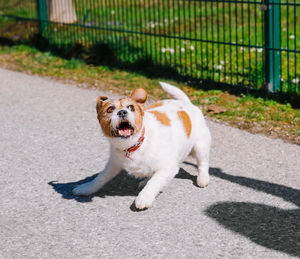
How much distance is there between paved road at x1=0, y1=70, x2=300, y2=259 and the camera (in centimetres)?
352

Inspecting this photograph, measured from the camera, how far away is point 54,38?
9.61 meters

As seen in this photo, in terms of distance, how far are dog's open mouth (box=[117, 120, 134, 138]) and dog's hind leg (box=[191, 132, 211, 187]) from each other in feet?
2.97

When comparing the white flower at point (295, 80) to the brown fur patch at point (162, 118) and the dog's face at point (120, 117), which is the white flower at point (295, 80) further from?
the dog's face at point (120, 117)

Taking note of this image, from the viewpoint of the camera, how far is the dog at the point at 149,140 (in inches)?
149

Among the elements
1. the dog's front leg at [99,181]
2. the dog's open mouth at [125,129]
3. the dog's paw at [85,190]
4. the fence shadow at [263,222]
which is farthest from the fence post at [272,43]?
the dog's open mouth at [125,129]

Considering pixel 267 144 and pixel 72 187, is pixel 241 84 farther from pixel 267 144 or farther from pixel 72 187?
pixel 72 187

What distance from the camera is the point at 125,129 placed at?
149 inches

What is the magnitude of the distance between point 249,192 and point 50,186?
1738 millimetres

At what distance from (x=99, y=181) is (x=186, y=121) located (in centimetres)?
89

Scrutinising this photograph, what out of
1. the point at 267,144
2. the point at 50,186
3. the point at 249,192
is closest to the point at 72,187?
the point at 50,186

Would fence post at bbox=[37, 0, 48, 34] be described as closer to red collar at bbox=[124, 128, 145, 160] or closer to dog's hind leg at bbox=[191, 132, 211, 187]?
dog's hind leg at bbox=[191, 132, 211, 187]

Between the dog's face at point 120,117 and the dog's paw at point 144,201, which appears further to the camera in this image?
the dog's paw at point 144,201

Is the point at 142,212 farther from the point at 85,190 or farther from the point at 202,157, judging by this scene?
the point at 202,157

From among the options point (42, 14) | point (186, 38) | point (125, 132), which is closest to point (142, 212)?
point (125, 132)
